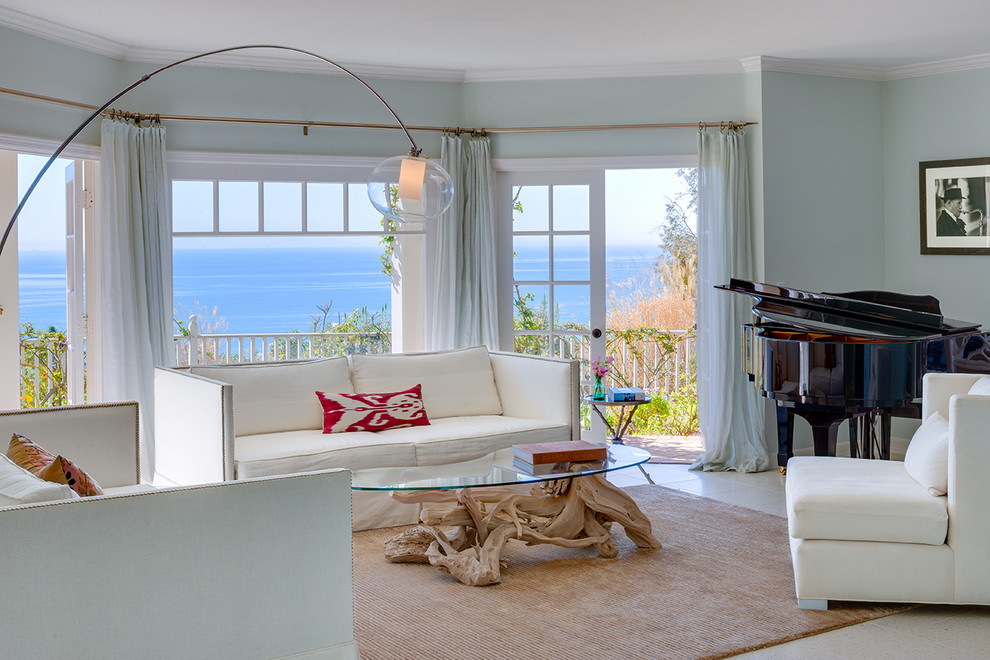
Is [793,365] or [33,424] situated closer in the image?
[33,424]

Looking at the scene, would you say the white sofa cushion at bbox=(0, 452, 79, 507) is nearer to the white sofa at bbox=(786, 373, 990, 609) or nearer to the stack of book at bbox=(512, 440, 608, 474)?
the stack of book at bbox=(512, 440, 608, 474)

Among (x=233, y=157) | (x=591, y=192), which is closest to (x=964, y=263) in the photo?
(x=591, y=192)

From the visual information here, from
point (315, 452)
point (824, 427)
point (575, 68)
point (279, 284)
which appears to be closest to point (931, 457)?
point (824, 427)

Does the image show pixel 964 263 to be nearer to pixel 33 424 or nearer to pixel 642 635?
pixel 642 635

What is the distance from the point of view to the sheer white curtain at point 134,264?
5.15m

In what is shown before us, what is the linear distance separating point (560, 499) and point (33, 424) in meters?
2.15

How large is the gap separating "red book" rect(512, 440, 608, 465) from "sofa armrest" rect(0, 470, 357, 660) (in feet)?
5.29

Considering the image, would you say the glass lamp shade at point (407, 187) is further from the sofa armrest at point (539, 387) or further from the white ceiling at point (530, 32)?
the sofa armrest at point (539, 387)

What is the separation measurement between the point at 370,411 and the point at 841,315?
8.13 ft

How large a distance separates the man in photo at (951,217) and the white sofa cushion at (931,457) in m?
2.76

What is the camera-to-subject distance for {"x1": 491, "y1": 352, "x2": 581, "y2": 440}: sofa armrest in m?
5.04

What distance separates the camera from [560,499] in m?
4.04

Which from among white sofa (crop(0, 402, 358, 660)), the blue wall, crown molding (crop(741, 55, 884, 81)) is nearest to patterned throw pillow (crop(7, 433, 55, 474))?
white sofa (crop(0, 402, 358, 660))

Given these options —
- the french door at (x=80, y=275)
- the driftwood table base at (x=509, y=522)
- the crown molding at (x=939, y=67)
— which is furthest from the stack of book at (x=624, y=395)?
the french door at (x=80, y=275)
